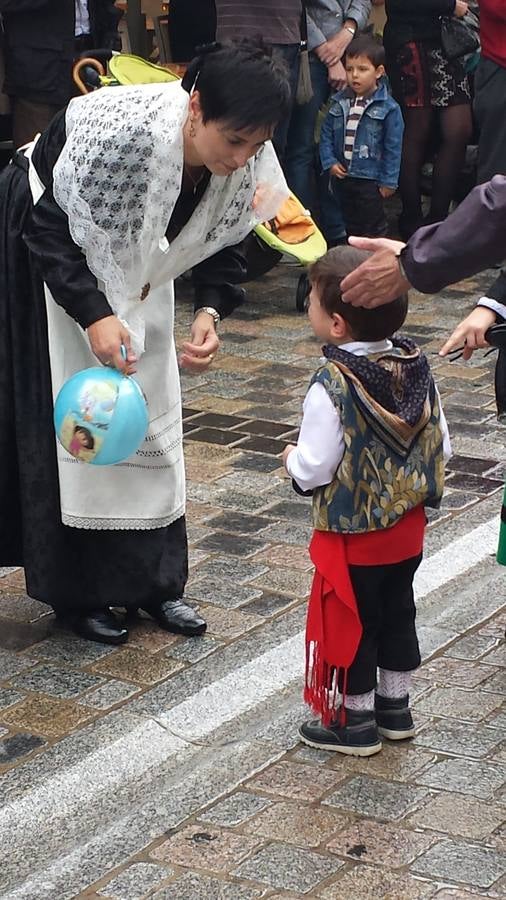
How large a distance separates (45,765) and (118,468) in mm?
941

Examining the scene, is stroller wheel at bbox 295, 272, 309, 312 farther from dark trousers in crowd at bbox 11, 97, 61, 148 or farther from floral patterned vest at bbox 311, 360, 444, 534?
floral patterned vest at bbox 311, 360, 444, 534

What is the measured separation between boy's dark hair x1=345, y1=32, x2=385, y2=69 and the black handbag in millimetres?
639

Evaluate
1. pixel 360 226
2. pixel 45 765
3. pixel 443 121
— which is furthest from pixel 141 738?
pixel 443 121

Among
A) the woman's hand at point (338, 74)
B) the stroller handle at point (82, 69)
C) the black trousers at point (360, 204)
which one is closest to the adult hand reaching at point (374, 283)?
the stroller handle at point (82, 69)

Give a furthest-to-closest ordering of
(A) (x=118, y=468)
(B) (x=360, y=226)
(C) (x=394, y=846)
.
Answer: (B) (x=360, y=226) → (A) (x=118, y=468) → (C) (x=394, y=846)

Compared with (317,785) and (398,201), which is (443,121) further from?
(317,785)

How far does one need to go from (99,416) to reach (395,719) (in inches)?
42.2

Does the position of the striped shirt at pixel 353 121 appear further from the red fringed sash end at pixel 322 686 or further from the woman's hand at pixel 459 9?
the red fringed sash end at pixel 322 686

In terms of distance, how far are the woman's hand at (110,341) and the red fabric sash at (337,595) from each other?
674 mm

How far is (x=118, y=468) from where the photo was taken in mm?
4430

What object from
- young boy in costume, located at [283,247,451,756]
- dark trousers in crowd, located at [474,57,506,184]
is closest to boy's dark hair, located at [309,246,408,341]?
young boy in costume, located at [283,247,451,756]

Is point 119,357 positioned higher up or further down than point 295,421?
higher up

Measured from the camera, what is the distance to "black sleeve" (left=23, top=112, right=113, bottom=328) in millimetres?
4016

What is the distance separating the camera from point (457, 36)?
961 centimetres
